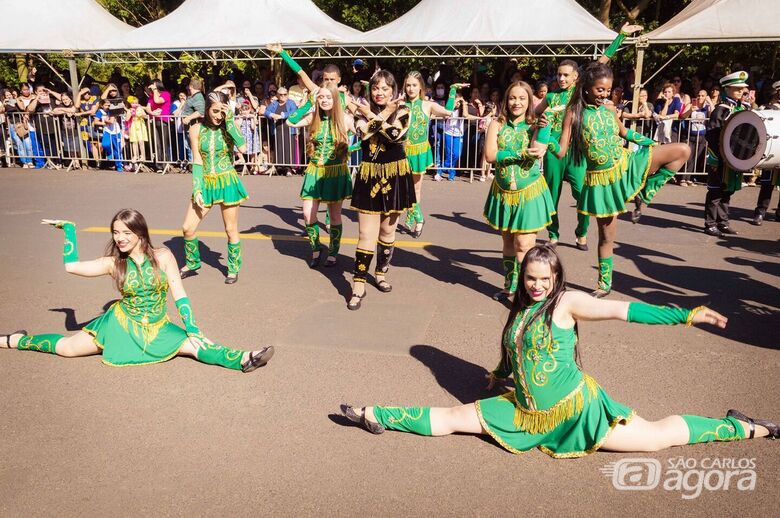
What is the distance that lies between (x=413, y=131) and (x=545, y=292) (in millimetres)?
4954

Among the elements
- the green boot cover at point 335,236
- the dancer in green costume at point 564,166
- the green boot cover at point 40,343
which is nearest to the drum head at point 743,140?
the dancer in green costume at point 564,166

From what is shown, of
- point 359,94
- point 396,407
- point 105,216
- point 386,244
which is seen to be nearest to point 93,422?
point 396,407

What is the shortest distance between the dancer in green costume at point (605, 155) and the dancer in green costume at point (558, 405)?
249 cm

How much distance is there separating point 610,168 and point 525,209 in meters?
0.89

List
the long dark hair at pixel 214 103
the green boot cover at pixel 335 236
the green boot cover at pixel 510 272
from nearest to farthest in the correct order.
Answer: the green boot cover at pixel 510 272
the long dark hair at pixel 214 103
the green boot cover at pixel 335 236

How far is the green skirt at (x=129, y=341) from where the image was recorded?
4.80m

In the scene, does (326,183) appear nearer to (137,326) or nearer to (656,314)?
(137,326)

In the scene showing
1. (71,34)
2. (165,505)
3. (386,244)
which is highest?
(71,34)

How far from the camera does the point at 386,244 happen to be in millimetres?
6430

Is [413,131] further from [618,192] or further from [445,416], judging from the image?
[445,416]

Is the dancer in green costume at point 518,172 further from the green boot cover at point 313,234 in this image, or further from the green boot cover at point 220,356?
the green boot cover at point 220,356

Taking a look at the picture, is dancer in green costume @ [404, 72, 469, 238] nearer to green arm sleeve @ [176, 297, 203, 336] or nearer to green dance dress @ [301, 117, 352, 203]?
green dance dress @ [301, 117, 352, 203]

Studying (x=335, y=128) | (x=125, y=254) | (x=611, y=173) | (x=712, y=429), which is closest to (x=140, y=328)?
(x=125, y=254)

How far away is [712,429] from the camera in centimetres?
375
